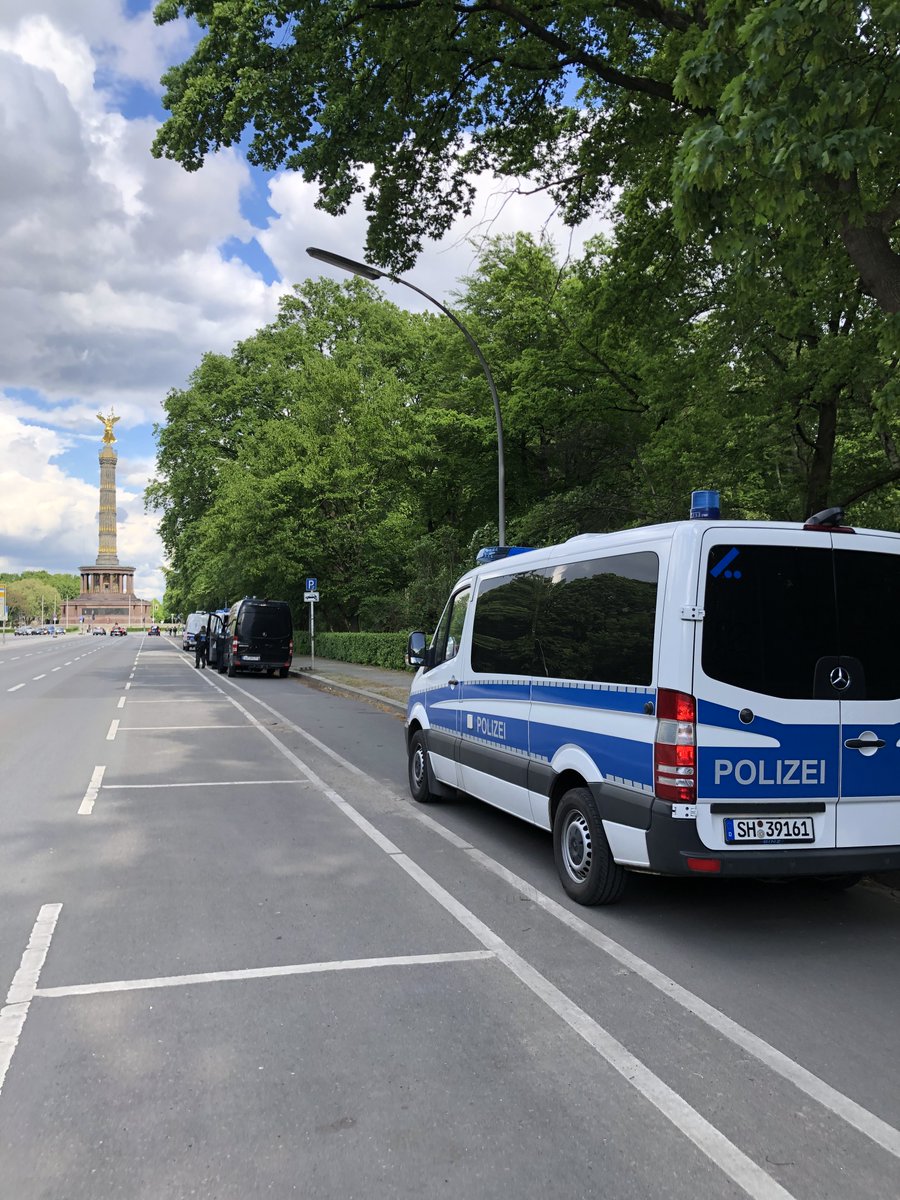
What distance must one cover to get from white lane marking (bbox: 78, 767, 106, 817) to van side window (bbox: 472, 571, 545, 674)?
3778 millimetres

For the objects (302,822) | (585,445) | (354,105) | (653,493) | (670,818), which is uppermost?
(354,105)

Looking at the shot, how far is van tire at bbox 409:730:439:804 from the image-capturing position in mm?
8211

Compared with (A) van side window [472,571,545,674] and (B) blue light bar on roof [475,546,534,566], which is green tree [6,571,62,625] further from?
(A) van side window [472,571,545,674]

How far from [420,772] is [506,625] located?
7.82 ft

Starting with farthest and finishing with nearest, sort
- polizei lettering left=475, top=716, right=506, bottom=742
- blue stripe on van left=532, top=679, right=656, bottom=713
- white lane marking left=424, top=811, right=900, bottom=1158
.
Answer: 1. polizei lettering left=475, top=716, right=506, bottom=742
2. blue stripe on van left=532, top=679, right=656, bottom=713
3. white lane marking left=424, top=811, right=900, bottom=1158

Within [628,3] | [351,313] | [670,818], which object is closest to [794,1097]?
[670,818]

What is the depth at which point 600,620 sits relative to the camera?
5227mm

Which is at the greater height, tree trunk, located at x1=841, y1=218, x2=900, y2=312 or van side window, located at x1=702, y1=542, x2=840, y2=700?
tree trunk, located at x1=841, y1=218, x2=900, y2=312

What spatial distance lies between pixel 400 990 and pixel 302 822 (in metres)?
3.65

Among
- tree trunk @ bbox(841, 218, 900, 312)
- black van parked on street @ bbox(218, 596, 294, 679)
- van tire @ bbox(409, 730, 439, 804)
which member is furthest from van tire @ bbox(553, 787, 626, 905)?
black van parked on street @ bbox(218, 596, 294, 679)

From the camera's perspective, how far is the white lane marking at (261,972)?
3.97 metres

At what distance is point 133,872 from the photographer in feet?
19.4

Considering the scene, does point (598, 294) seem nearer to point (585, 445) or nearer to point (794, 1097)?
point (585, 445)

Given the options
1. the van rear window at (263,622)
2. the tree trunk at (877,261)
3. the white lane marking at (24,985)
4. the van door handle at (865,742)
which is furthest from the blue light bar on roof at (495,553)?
the van rear window at (263,622)
